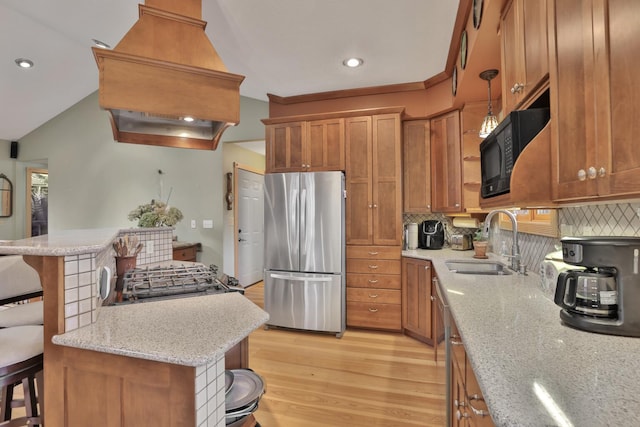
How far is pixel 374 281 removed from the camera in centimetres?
334

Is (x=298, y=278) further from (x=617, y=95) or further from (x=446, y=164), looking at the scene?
(x=617, y=95)

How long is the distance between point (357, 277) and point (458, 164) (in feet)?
5.08

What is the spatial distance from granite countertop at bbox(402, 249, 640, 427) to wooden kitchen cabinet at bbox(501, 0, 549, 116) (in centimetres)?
91

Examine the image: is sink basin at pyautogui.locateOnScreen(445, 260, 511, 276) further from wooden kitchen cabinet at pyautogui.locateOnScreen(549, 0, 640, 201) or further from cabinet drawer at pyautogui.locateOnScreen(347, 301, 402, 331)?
wooden kitchen cabinet at pyautogui.locateOnScreen(549, 0, 640, 201)

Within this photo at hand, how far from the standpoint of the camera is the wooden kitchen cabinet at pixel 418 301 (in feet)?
9.68

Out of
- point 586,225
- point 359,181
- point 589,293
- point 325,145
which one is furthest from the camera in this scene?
point 325,145

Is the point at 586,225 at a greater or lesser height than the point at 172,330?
greater

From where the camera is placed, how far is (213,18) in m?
2.60

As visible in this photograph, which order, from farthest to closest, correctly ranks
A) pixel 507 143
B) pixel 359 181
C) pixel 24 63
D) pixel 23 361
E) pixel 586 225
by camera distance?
pixel 24 63, pixel 359 181, pixel 586 225, pixel 507 143, pixel 23 361

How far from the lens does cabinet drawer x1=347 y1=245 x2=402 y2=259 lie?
130 inches

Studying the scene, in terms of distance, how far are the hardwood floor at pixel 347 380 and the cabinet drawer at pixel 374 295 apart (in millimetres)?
346

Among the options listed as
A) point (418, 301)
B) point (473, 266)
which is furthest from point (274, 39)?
point (418, 301)

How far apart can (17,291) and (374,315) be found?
2814 mm

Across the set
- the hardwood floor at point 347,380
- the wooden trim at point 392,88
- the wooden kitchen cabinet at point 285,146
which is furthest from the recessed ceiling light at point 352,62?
the hardwood floor at point 347,380
